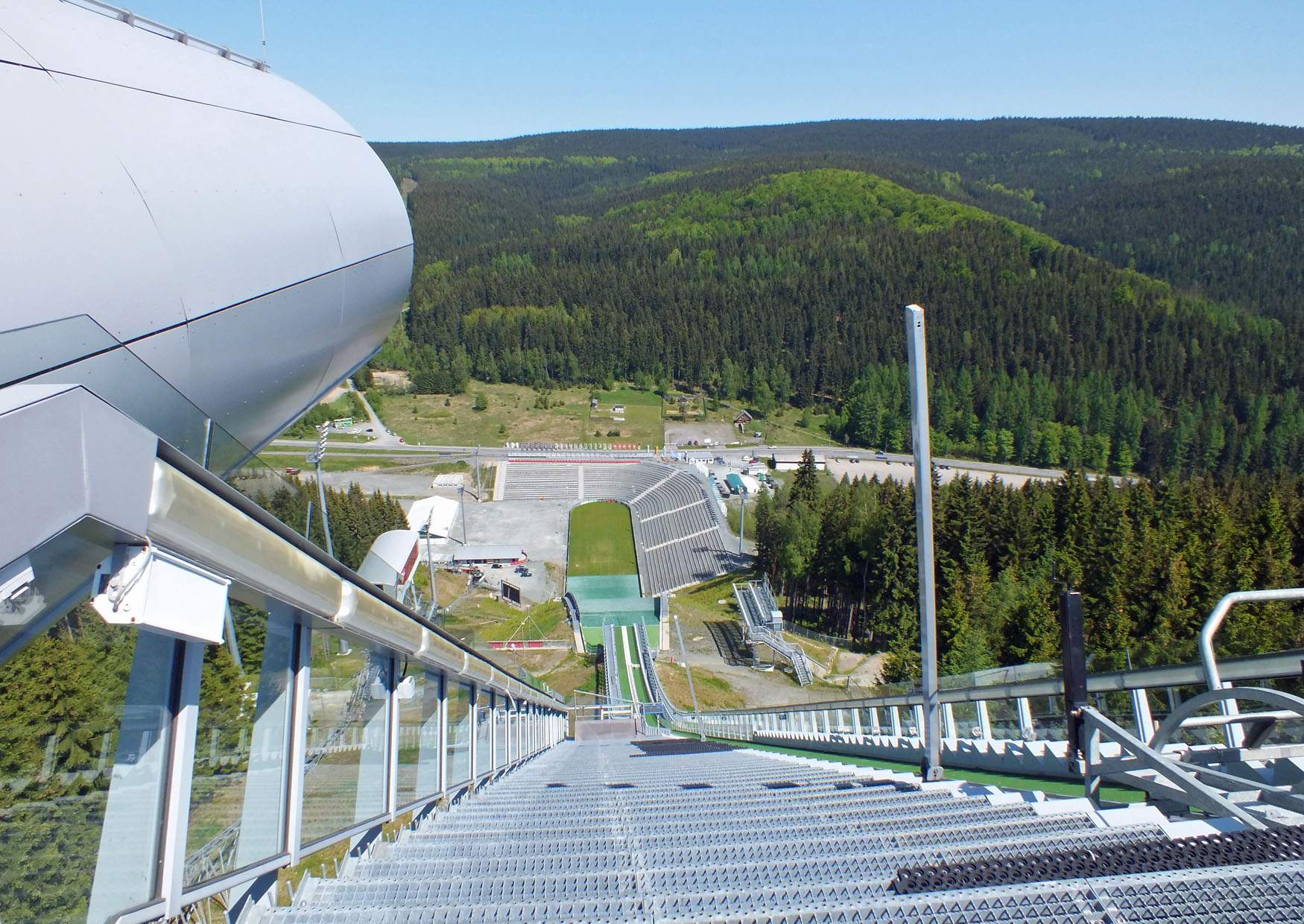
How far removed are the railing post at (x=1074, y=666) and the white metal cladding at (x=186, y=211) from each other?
5.21m

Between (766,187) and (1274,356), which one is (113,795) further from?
(766,187)

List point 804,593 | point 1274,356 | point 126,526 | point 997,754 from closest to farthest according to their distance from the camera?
1. point 126,526
2. point 997,754
3. point 804,593
4. point 1274,356

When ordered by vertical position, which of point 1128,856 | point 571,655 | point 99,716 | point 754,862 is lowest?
point 571,655

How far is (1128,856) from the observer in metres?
2.79

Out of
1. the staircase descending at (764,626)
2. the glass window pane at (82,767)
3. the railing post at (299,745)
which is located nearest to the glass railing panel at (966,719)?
the railing post at (299,745)

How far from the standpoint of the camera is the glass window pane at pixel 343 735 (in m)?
4.31

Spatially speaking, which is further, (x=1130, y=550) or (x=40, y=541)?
(x=1130, y=550)

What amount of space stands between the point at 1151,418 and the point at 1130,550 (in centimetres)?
6858

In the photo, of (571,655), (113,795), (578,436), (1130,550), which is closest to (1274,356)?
(578,436)

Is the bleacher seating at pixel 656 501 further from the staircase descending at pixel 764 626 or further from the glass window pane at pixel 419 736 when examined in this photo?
the glass window pane at pixel 419 736

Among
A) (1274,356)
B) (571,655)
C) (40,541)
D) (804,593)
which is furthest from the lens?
(1274,356)

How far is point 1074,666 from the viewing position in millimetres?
6094

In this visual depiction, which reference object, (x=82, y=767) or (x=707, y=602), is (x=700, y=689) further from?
(x=82, y=767)

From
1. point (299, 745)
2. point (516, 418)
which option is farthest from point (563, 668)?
point (516, 418)
